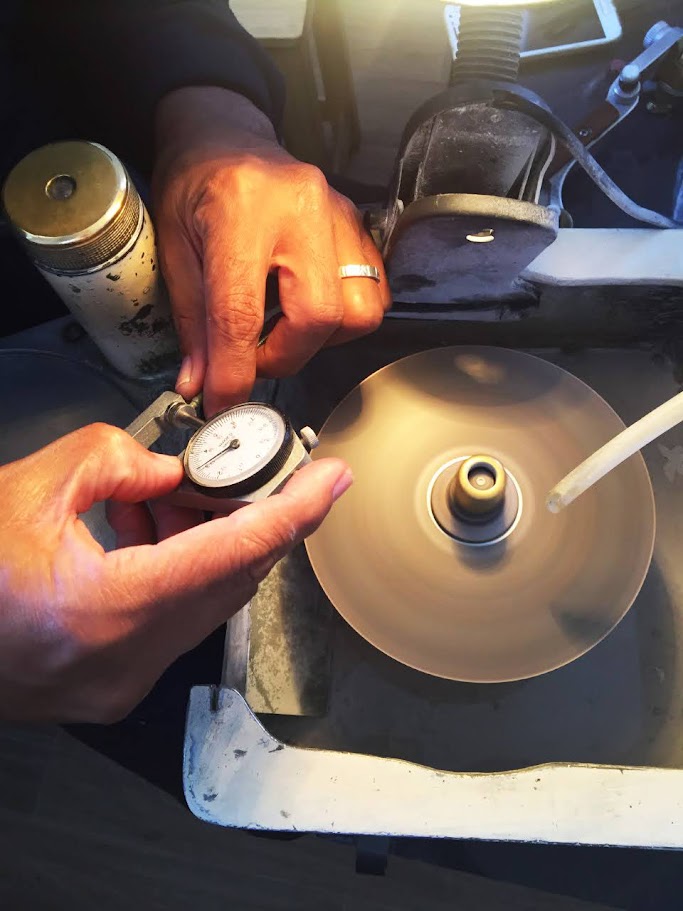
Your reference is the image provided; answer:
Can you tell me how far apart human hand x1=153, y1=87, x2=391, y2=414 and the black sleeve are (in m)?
0.09

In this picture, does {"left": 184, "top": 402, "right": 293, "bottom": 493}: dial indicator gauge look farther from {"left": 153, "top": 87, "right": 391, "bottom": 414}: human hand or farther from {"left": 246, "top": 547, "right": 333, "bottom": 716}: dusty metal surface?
{"left": 246, "top": 547, "right": 333, "bottom": 716}: dusty metal surface

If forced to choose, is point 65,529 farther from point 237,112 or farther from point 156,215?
point 237,112

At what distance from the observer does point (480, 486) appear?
36.4 inches

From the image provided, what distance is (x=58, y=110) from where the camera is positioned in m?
1.06

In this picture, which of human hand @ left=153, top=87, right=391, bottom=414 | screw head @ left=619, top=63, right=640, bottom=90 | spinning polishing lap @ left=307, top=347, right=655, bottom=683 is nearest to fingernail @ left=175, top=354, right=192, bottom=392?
human hand @ left=153, top=87, right=391, bottom=414

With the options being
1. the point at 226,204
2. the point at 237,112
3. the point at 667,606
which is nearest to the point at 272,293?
the point at 226,204

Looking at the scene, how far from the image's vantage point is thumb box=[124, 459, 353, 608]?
66cm

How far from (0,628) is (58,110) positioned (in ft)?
2.66

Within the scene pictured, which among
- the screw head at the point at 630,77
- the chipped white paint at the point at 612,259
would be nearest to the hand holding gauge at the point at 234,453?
the chipped white paint at the point at 612,259

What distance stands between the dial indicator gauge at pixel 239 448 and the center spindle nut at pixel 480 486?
0.29 meters

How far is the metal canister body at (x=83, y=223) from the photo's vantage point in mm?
725

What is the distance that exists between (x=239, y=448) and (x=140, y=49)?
0.61m

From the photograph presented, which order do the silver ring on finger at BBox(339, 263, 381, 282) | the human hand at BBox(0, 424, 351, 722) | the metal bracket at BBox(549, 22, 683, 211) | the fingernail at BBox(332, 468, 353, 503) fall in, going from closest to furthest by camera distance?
1. the human hand at BBox(0, 424, 351, 722)
2. the fingernail at BBox(332, 468, 353, 503)
3. the silver ring on finger at BBox(339, 263, 381, 282)
4. the metal bracket at BBox(549, 22, 683, 211)

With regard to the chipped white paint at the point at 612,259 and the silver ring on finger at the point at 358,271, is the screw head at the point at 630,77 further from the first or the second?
the silver ring on finger at the point at 358,271
